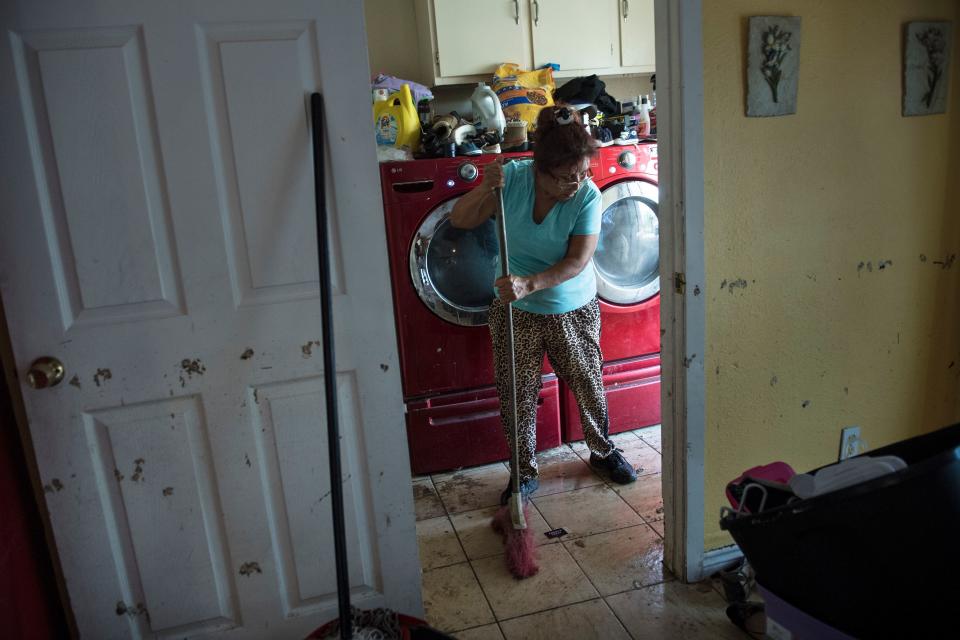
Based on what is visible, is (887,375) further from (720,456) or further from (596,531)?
(596,531)

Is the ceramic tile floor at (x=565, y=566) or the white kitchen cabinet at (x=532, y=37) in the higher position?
the white kitchen cabinet at (x=532, y=37)

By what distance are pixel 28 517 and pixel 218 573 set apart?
Answer: 42 cm

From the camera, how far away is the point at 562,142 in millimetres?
2012

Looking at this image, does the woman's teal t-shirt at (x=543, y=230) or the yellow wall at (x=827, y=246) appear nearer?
the yellow wall at (x=827, y=246)

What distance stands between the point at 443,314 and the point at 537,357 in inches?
16.4

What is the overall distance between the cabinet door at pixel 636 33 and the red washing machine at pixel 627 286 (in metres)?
0.92

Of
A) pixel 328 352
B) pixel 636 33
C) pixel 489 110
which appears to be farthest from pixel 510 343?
pixel 636 33

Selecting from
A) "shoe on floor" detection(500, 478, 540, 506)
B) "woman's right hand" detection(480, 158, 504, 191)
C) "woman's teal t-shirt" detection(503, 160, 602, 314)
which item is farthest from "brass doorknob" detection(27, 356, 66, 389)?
"shoe on floor" detection(500, 478, 540, 506)

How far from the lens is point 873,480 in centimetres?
91

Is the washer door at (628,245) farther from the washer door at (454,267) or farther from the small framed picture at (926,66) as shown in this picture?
the small framed picture at (926,66)

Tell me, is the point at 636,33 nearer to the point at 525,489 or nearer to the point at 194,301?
the point at 525,489

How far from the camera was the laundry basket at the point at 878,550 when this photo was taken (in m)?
0.88

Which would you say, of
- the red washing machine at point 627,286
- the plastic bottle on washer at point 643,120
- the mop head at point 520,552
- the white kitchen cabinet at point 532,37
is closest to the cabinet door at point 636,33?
the white kitchen cabinet at point 532,37

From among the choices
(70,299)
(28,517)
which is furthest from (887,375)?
(28,517)
